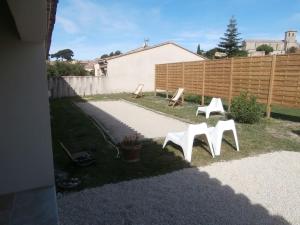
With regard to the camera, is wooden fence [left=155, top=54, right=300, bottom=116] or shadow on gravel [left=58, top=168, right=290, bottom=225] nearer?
shadow on gravel [left=58, top=168, right=290, bottom=225]

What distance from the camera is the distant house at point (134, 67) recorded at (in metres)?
23.8

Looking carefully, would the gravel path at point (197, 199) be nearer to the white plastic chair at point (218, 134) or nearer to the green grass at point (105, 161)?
the green grass at point (105, 161)

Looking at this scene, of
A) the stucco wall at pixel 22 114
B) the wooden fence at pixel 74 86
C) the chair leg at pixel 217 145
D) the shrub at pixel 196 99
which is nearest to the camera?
the stucco wall at pixel 22 114

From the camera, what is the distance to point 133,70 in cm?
2439

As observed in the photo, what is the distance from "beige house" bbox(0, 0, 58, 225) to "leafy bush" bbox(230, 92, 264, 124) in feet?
23.2

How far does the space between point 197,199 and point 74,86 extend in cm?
1954

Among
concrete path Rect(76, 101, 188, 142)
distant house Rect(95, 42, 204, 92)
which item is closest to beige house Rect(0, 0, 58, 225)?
concrete path Rect(76, 101, 188, 142)

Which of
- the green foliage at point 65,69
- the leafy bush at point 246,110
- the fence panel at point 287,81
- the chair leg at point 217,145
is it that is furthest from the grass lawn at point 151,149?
the green foliage at point 65,69

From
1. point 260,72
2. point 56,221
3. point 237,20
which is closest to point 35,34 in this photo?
point 56,221

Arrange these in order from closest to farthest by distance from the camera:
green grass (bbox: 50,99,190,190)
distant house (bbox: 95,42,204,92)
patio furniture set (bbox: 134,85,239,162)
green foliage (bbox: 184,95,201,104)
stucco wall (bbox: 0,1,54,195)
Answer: stucco wall (bbox: 0,1,54,195), green grass (bbox: 50,99,190,190), patio furniture set (bbox: 134,85,239,162), green foliage (bbox: 184,95,201,104), distant house (bbox: 95,42,204,92)

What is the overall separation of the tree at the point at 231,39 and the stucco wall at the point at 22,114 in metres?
41.9

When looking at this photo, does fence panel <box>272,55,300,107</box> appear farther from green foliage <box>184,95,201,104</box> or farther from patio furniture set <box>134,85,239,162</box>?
green foliage <box>184,95,201,104</box>

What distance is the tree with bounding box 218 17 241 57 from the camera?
42375 mm

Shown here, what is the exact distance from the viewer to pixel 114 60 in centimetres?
2378
